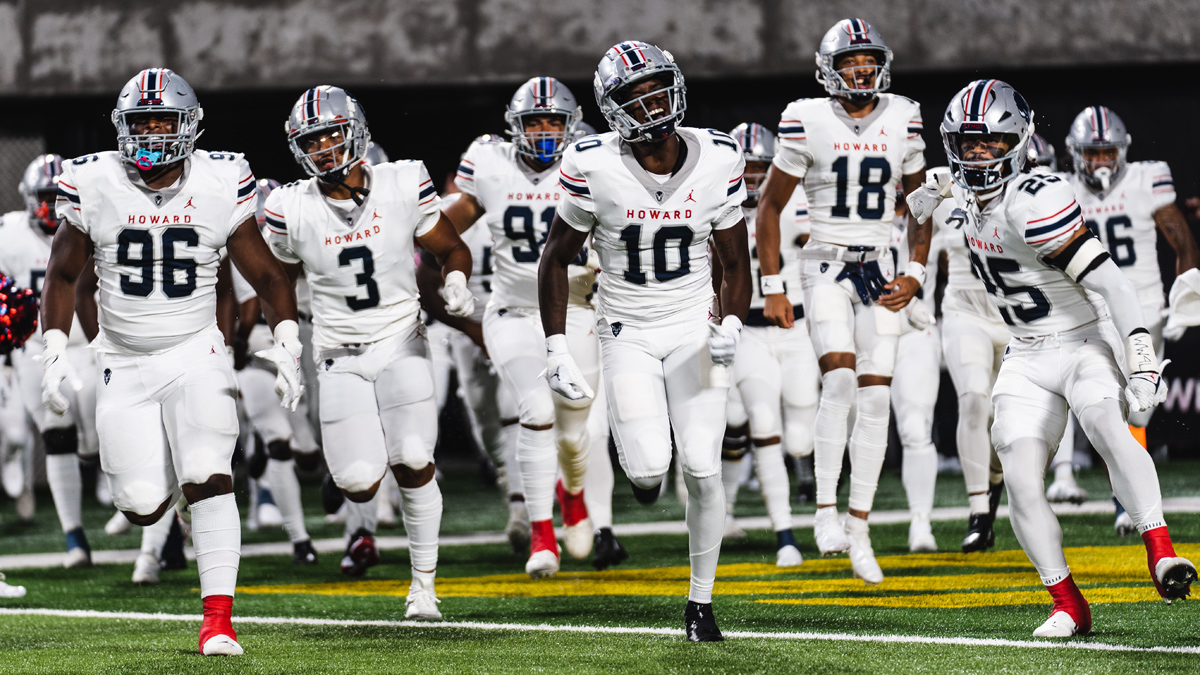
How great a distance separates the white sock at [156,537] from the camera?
22.6 feet

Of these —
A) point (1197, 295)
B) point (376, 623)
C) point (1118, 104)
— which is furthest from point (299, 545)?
point (1118, 104)

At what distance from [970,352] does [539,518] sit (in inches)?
86.8

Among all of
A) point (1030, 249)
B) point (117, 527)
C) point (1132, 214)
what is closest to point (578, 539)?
point (1030, 249)

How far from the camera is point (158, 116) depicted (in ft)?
16.3

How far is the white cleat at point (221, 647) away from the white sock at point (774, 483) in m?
2.89

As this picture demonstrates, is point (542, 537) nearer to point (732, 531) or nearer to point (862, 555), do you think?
point (862, 555)

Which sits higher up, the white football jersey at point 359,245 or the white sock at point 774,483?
the white football jersey at point 359,245

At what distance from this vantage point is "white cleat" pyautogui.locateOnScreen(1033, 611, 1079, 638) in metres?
4.53

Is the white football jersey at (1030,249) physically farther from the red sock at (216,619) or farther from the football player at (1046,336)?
the red sock at (216,619)

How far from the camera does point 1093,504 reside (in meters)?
8.85

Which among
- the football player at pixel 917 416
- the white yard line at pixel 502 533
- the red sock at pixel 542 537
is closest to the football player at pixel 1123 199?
the white yard line at pixel 502 533

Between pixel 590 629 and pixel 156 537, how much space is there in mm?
2739

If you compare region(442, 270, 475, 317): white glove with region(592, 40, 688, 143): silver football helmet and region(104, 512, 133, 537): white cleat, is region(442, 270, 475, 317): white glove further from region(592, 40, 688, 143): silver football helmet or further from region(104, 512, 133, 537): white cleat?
region(104, 512, 133, 537): white cleat

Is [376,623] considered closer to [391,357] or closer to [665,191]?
[391,357]
